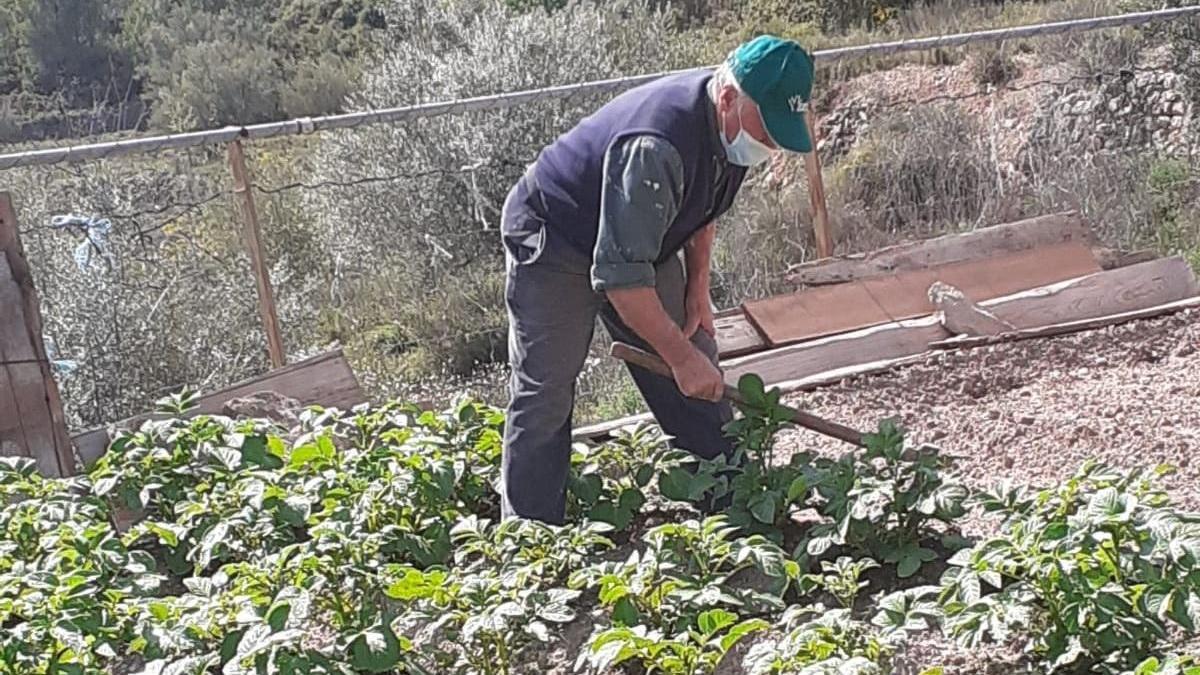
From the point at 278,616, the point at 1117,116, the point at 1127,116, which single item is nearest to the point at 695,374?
the point at 278,616

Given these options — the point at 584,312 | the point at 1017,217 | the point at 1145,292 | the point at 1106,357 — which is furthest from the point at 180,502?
the point at 1017,217

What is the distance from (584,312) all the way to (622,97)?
578mm

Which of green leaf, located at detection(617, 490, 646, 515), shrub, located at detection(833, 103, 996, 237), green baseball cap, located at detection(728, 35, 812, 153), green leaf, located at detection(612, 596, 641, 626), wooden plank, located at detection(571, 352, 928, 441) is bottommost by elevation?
shrub, located at detection(833, 103, 996, 237)

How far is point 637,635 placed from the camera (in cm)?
280

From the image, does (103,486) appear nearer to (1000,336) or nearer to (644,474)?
(644,474)

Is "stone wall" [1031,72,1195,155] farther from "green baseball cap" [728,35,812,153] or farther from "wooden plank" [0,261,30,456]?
"wooden plank" [0,261,30,456]

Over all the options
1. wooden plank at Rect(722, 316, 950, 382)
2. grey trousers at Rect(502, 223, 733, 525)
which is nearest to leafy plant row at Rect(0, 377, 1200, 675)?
grey trousers at Rect(502, 223, 733, 525)

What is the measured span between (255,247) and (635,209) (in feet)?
7.87

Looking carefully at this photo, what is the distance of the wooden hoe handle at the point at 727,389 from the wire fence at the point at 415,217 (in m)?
2.08

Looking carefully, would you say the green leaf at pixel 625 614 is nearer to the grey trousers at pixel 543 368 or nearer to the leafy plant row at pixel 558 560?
the leafy plant row at pixel 558 560

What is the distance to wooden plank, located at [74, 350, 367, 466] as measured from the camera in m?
5.17

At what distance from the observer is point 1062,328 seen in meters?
5.70

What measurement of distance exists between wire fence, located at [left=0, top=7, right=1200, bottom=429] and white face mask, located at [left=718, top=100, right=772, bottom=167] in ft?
7.48

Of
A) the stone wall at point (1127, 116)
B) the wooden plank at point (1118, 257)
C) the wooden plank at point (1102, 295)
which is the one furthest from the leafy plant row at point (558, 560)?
the stone wall at point (1127, 116)
